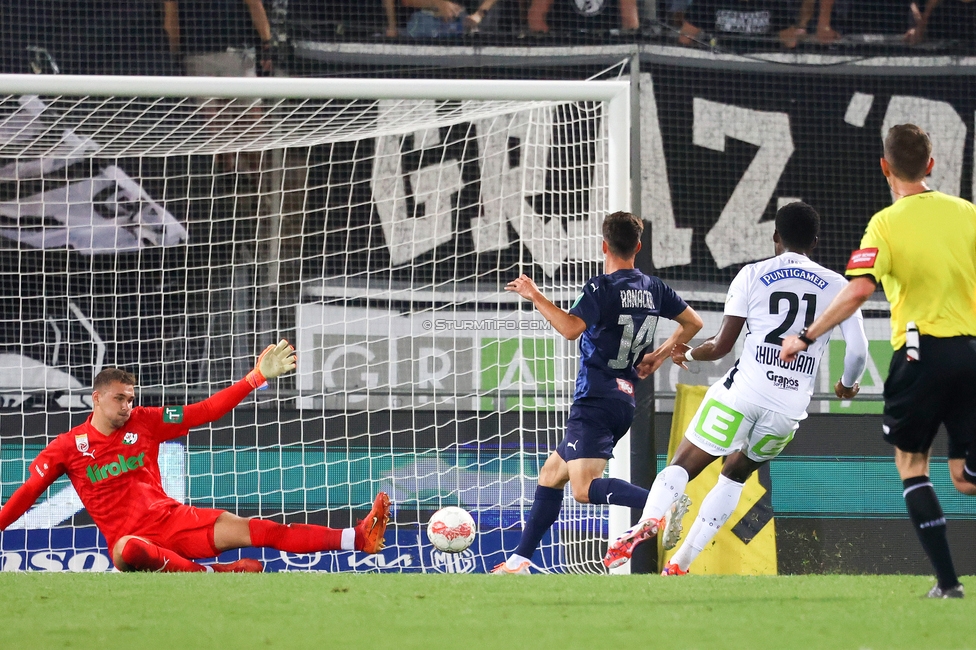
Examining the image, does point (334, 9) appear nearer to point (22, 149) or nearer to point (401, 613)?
point (22, 149)

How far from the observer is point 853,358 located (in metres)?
4.82

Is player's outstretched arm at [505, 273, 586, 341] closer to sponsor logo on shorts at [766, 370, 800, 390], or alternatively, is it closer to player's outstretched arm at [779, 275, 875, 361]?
sponsor logo on shorts at [766, 370, 800, 390]

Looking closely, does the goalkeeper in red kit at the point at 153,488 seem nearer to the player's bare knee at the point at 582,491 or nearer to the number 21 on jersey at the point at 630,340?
→ the player's bare knee at the point at 582,491

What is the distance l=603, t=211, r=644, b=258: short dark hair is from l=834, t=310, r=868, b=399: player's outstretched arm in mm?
1093

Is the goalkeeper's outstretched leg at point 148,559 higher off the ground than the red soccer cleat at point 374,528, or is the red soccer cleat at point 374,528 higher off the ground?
the red soccer cleat at point 374,528

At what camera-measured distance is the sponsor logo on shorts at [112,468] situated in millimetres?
5762

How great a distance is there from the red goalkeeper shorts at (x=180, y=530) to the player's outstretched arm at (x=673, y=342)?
2240 mm

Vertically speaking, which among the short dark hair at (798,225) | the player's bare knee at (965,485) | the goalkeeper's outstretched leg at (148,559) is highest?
the short dark hair at (798,225)

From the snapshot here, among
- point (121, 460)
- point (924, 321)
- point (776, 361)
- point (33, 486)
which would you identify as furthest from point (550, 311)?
point (33, 486)

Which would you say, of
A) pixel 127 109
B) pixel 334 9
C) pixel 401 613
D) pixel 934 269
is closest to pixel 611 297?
pixel 934 269

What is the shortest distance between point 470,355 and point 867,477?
2858mm

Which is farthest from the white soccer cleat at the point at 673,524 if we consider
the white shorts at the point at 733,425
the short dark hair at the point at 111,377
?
the short dark hair at the point at 111,377

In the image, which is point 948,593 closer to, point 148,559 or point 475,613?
point 475,613

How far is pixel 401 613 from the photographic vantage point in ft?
11.5
